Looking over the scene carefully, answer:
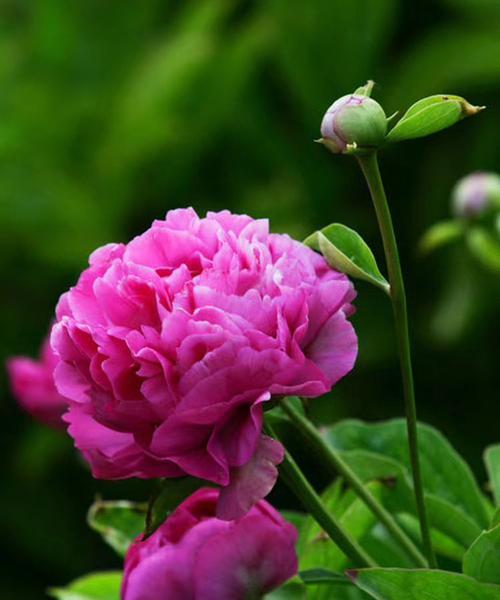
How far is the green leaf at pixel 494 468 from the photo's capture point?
0.55 m

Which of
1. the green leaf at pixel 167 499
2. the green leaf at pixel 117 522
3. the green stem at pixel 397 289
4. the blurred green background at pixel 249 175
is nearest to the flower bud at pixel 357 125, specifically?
the green stem at pixel 397 289

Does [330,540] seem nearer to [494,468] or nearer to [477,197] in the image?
[494,468]

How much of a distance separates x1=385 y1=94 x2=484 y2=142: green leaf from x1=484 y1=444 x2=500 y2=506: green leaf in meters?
0.19

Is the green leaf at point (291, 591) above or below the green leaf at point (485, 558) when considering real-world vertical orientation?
above

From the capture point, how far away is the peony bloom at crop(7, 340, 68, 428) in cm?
85

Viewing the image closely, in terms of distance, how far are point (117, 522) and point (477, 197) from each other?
308mm

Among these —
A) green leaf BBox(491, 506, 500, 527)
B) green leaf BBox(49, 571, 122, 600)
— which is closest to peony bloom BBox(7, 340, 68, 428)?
green leaf BBox(49, 571, 122, 600)

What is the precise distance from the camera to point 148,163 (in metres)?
1.87

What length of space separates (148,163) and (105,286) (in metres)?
1.45

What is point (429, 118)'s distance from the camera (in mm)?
433

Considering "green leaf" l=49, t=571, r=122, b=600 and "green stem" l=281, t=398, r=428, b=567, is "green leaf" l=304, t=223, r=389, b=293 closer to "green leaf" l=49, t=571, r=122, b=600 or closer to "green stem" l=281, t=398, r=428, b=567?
"green stem" l=281, t=398, r=428, b=567

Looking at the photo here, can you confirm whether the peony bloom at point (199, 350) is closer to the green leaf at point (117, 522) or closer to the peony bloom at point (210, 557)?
the peony bloom at point (210, 557)

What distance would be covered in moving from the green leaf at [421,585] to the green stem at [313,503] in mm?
26

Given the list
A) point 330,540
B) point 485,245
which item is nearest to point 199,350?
point 330,540
